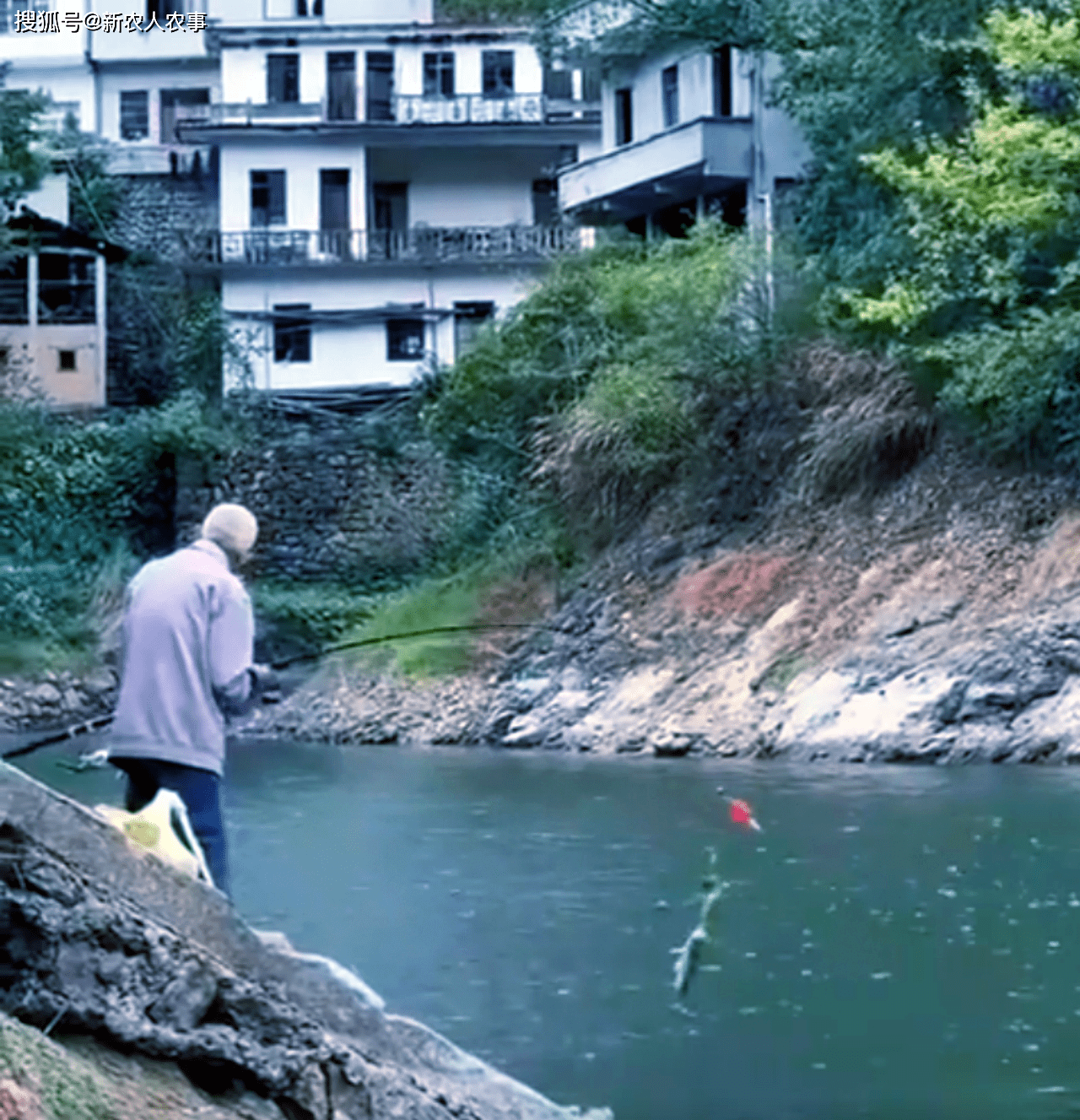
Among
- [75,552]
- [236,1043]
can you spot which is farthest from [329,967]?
[75,552]

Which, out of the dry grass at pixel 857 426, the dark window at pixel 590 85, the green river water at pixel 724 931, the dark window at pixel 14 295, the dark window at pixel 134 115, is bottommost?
the green river water at pixel 724 931

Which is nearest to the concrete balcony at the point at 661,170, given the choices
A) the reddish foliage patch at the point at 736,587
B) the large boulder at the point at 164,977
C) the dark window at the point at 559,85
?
the dark window at the point at 559,85

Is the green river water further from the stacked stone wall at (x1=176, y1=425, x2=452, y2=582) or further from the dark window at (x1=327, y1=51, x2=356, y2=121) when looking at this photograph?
the dark window at (x1=327, y1=51, x2=356, y2=121)

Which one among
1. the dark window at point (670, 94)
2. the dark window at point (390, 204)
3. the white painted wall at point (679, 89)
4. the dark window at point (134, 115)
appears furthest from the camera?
the dark window at point (134, 115)

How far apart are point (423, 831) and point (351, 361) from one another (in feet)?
118

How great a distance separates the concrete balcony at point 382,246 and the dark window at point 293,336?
45.9 inches

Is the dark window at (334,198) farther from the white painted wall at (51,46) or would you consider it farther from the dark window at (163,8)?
the white painted wall at (51,46)

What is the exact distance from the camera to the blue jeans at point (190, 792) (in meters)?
7.21

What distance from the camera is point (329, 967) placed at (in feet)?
17.3

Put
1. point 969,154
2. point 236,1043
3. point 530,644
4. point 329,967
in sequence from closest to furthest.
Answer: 1. point 236,1043
2. point 329,967
3. point 969,154
4. point 530,644

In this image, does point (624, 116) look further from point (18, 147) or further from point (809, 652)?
point (809, 652)

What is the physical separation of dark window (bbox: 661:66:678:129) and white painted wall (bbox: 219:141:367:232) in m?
11.0

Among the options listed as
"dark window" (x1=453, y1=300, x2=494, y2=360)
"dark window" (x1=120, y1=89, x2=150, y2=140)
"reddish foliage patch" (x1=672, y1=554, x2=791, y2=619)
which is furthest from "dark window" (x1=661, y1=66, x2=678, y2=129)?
"dark window" (x1=120, y1=89, x2=150, y2=140)

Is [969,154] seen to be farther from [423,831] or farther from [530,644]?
[423,831]
